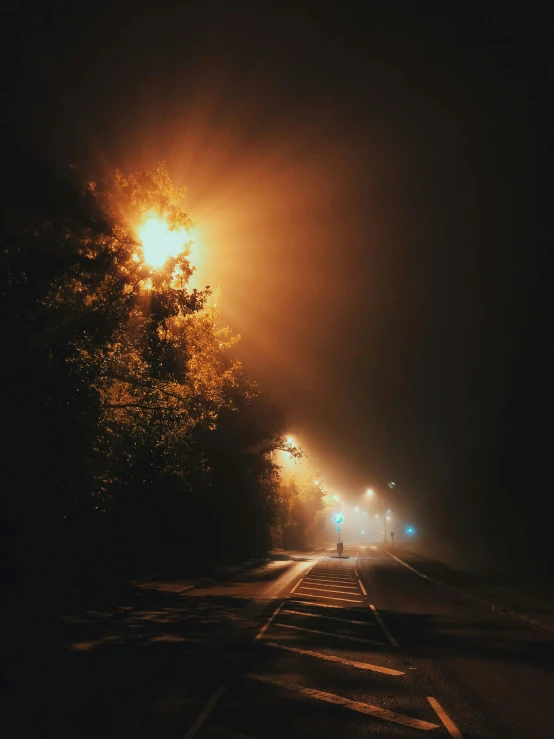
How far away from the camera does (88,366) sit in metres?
16.3

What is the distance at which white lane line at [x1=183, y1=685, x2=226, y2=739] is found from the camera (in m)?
6.52

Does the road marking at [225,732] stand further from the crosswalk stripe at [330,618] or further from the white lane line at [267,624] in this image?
the crosswalk stripe at [330,618]

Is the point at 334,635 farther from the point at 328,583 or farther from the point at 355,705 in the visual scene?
the point at 328,583

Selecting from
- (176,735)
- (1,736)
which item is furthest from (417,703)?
(1,736)

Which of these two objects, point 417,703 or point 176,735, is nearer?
point 176,735

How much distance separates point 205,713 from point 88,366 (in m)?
10.9

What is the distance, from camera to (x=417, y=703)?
7871 millimetres

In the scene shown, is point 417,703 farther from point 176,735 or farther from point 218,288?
point 218,288

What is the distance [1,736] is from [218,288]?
16987mm

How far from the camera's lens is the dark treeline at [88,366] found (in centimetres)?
1497

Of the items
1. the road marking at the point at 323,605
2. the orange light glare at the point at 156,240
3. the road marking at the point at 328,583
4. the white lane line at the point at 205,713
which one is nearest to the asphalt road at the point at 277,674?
the white lane line at the point at 205,713

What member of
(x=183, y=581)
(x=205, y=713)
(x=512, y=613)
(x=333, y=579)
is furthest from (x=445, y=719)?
(x=333, y=579)

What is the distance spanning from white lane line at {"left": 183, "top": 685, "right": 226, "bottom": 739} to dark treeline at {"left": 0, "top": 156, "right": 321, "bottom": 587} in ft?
29.7

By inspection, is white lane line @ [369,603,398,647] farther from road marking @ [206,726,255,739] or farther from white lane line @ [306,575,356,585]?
white lane line @ [306,575,356,585]
